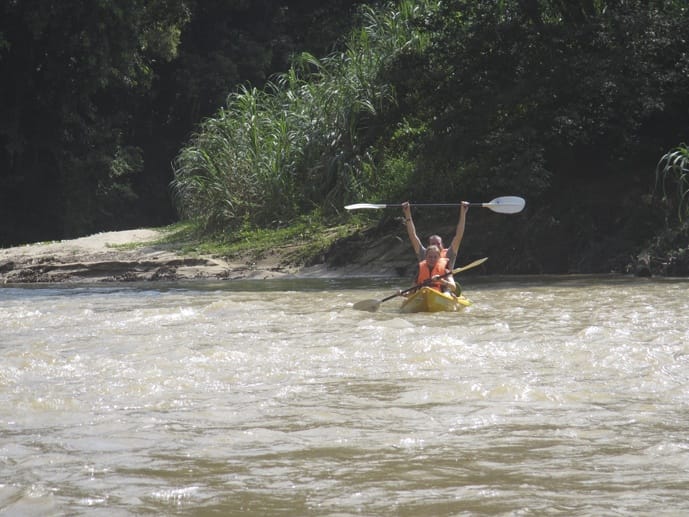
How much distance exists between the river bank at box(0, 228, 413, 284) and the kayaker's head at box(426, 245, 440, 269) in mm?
3880

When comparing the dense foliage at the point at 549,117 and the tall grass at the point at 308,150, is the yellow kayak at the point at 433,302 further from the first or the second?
the tall grass at the point at 308,150

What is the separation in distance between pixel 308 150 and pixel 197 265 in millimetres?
3519

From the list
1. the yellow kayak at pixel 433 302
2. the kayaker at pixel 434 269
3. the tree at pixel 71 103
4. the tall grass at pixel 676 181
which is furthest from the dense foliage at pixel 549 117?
the tree at pixel 71 103

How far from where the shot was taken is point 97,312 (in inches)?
430

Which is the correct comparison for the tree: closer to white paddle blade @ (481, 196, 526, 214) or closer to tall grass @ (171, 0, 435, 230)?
tall grass @ (171, 0, 435, 230)

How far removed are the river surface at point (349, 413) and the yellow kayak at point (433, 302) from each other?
327 millimetres

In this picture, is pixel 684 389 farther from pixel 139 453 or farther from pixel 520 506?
pixel 139 453

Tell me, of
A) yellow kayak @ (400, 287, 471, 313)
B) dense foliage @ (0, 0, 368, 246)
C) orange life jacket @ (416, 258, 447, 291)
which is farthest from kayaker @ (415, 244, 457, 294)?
dense foliage @ (0, 0, 368, 246)

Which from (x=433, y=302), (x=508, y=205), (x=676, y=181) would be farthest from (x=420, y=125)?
(x=433, y=302)

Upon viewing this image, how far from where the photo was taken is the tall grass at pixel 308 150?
703 inches

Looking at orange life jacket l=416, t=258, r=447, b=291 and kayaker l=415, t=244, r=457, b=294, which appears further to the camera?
orange life jacket l=416, t=258, r=447, b=291

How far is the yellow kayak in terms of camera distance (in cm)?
1034

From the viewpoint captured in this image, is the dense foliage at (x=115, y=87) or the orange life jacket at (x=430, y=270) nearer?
the orange life jacket at (x=430, y=270)

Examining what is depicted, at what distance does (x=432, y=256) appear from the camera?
36.3 feet
